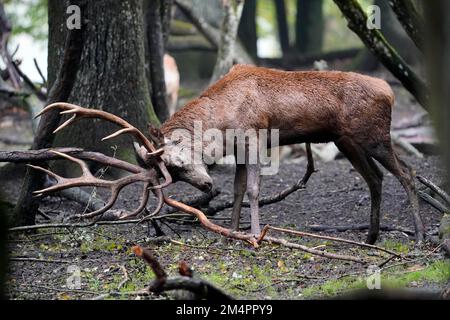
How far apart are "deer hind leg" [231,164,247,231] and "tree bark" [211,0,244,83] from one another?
4858 millimetres

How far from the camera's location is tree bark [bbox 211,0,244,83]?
38.1 ft

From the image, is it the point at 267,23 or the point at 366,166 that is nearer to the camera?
the point at 366,166

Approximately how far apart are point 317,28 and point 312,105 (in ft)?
55.0

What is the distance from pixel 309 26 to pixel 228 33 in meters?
11.9

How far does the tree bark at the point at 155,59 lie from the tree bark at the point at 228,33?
5.91 feet

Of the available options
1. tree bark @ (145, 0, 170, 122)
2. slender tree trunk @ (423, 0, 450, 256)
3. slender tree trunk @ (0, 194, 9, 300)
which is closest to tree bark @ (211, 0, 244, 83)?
tree bark @ (145, 0, 170, 122)

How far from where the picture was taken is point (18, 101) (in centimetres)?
1098

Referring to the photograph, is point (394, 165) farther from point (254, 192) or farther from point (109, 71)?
point (109, 71)

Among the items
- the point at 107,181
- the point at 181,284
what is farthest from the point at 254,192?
the point at 181,284

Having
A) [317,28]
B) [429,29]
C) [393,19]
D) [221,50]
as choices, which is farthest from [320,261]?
[317,28]

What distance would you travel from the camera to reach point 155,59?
1005 cm

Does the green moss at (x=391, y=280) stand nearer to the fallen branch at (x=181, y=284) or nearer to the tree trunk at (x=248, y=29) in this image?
the fallen branch at (x=181, y=284)

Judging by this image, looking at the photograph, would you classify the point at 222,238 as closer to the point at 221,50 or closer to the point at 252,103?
the point at 252,103

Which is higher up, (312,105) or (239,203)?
(312,105)
